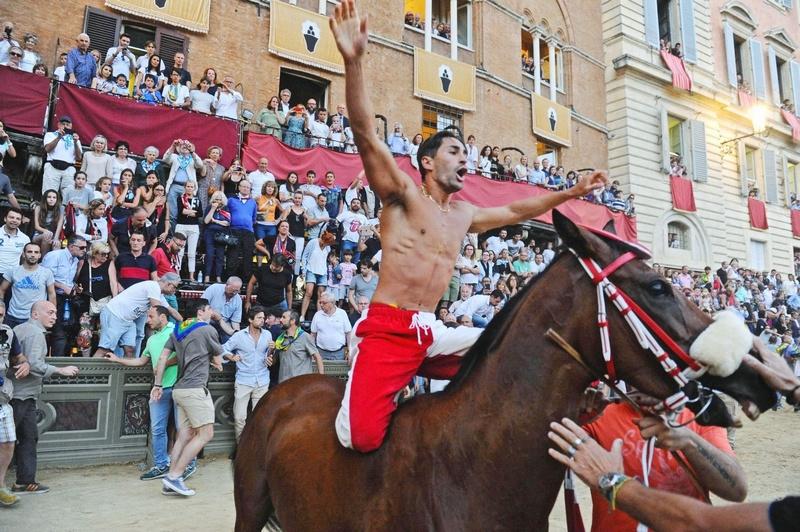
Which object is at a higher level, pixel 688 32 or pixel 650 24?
pixel 688 32

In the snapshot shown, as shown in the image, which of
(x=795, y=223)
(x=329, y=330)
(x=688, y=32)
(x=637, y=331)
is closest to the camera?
(x=637, y=331)

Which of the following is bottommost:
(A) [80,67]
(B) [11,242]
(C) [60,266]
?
(C) [60,266]

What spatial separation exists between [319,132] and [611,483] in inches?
536

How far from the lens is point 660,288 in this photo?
1956 millimetres

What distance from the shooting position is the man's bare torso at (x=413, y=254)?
2.53 metres

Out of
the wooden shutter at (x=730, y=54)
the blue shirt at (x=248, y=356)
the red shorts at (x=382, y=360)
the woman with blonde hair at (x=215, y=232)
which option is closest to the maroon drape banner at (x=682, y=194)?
the wooden shutter at (x=730, y=54)

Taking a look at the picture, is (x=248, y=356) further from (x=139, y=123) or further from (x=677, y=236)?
(x=677, y=236)

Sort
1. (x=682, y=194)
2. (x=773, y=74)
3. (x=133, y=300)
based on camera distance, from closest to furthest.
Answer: (x=133, y=300) < (x=682, y=194) < (x=773, y=74)

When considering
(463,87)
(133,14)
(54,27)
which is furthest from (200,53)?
(463,87)

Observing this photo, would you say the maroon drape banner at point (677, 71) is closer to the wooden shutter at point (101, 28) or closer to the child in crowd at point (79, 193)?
the wooden shutter at point (101, 28)

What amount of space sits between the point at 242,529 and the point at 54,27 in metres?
14.3

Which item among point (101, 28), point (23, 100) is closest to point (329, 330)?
point (23, 100)

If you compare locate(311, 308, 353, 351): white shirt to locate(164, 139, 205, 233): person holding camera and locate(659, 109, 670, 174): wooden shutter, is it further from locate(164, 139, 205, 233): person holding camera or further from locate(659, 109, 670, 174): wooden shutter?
locate(659, 109, 670, 174): wooden shutter

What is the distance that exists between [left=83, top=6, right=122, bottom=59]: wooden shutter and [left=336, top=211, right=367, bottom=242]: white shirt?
7.42 m
